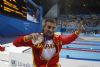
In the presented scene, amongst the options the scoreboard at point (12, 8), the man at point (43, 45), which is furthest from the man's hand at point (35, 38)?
the scoreboard at point (12, 8)

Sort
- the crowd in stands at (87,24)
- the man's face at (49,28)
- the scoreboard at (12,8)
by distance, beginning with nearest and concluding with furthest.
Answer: the man's face at (49,28) → the scoreboard at (12,8) → the crowd in stands at (87,24)

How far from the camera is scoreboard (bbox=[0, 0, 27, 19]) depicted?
7910 millimetres

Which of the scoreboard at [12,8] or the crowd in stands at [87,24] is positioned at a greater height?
the scoreboard at [12,8]

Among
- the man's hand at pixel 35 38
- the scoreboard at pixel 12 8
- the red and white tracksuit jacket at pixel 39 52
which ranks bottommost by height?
the red and white tracksuit jacket at pixel 39 52

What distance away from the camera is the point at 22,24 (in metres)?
12.9

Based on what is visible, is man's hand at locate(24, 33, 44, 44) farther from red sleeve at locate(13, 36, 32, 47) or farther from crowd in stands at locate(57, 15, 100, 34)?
crowd in stands at locate(57, 15, 100, 34)

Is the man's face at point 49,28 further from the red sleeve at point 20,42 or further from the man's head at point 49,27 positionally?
the red sleeve at point 20,42

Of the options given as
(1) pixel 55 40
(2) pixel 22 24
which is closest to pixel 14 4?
(2) pixel 22 24

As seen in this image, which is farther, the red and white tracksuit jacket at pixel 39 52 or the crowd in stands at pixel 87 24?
the crowd in stands at pixel 87 24

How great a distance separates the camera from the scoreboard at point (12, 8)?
791 centimetres

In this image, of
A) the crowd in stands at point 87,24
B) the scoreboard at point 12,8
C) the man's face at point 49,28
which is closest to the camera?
the man's face at point 49,28

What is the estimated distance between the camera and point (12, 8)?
8852mm

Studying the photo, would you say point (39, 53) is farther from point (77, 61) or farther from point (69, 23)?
point (69, 23)

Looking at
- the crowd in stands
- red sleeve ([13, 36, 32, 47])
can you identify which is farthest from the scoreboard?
the crowd in stands
